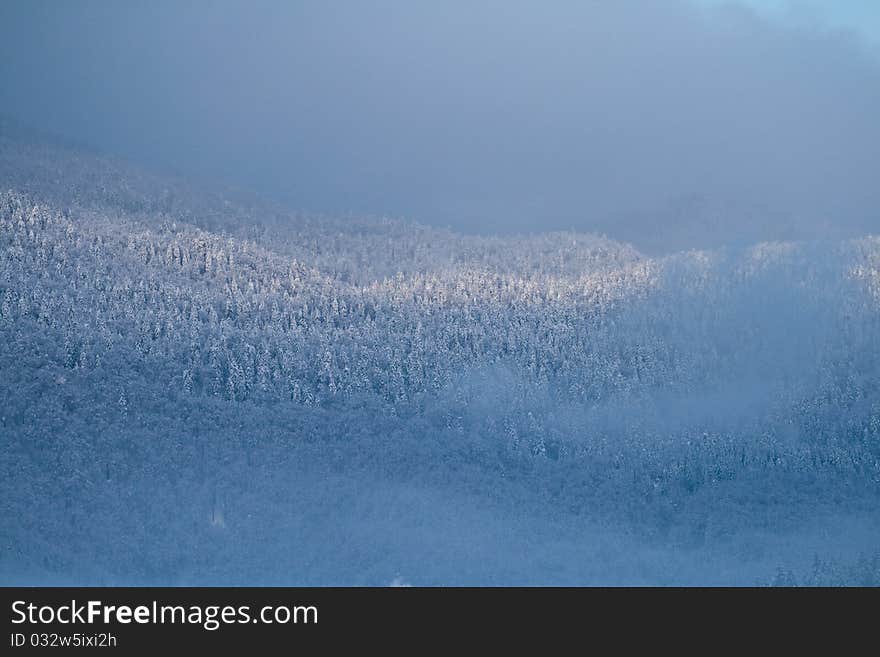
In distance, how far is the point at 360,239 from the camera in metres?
60.5

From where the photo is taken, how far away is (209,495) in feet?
104

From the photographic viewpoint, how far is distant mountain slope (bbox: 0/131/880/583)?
3038 cm

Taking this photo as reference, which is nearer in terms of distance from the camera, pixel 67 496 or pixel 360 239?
pixel 67 496

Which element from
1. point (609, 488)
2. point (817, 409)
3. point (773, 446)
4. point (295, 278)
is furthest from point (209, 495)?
point (817, 409)

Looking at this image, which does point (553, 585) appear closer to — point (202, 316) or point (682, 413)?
point (682, 413)

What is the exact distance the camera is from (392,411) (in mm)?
37000

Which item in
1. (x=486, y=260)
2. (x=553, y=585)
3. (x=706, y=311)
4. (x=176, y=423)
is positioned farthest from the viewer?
(x=486, y=260)

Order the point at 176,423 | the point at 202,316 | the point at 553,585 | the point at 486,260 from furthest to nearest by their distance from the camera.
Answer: the point at 486,260 < the point at 202,316 < the point at 176,423 < the point at 553,585

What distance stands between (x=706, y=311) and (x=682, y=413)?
37.9ft

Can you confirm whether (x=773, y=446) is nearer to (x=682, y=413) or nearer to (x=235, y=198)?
(x=682, y=413)

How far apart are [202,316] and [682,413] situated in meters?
23.5

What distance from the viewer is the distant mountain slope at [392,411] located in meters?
30.4

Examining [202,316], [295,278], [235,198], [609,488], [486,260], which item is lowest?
[609,488]

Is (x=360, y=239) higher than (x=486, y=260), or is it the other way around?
(x=360, y=239)
